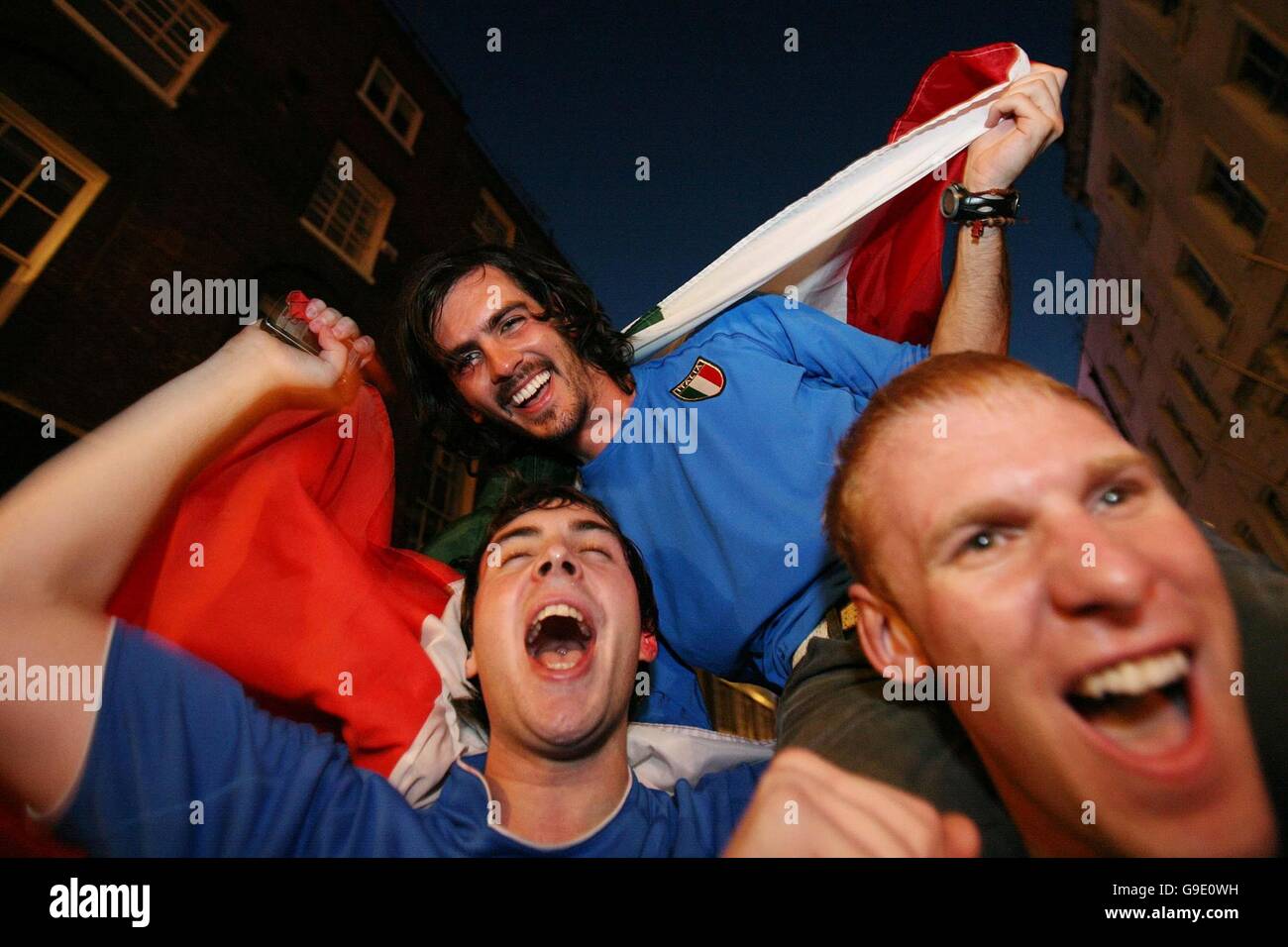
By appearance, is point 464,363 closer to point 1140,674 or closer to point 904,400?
point 904,400

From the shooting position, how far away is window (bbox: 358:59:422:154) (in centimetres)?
794

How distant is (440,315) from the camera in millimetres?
2525

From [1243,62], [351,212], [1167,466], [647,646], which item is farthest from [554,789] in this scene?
[1167,466]

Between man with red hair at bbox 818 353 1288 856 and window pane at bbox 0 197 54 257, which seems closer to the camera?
man with red hair at bbox 818 353 1288 856

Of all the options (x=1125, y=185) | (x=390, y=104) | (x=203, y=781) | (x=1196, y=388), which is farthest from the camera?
(x=1125, y=185)

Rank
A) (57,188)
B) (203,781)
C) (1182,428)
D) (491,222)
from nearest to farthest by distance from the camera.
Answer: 1. (203,781)
2. (57,188)
3. (1182,428)
4. (491,222)

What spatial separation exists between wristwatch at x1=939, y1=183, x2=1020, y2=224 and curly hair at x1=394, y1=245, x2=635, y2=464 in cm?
136

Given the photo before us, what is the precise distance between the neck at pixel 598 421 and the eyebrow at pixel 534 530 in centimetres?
50

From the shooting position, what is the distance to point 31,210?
14.5 ft

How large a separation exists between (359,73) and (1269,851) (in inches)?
393

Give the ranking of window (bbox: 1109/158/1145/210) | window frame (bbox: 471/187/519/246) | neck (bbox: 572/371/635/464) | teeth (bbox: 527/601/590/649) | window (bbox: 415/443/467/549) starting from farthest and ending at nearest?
window frame (bbox: 471/187/519/246) → window (bbox: 1109/158/1145/210) → window (bbox: 415/443/467/549) → neck (bbox: 572/371/635/464) → teeth (bbox: 527/601/590/649)

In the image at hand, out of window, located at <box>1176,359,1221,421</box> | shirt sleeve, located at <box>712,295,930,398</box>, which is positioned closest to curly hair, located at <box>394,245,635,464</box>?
shirt sleeve, located at <box>712,295,930,398</box>

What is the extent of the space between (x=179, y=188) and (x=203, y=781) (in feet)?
19.7

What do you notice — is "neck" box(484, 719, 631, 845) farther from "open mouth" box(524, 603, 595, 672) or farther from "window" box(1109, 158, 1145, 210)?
"window" box(1109, 158, 1145, 210)
